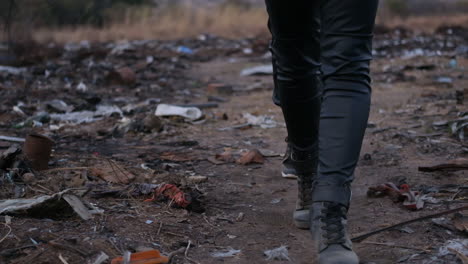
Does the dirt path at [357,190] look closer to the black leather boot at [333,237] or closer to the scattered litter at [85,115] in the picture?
the black leather boot at [333,237]

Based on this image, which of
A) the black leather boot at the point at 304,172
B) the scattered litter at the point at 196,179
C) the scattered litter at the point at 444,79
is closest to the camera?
the black leather boot at the point at 304,172

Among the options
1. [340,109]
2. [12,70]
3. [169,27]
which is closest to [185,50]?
[12,70]

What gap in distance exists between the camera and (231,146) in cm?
387

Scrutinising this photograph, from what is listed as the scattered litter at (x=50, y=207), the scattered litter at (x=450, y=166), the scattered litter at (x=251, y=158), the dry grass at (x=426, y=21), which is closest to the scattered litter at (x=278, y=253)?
the scattered litter at (x=50, y=207)

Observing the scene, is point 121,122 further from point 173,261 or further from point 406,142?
point 173,261

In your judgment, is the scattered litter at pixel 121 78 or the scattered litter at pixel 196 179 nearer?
the scattered litter at pixel 196 179

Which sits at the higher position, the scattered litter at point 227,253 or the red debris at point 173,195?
the scattered litter at point 227,253

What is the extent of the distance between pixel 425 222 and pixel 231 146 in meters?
1.95

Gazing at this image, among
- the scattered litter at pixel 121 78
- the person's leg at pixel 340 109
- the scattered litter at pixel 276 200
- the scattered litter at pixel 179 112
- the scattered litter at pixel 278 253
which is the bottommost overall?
the scattered litter at pixel 121 78

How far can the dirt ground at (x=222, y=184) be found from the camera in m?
1.85

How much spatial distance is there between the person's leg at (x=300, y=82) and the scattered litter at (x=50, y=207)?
806 millimetres

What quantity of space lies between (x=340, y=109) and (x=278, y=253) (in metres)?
0.52

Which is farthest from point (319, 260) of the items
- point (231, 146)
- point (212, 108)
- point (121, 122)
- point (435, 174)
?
point (212, 108)

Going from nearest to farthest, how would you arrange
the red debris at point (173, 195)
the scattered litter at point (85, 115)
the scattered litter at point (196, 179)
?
the red debris at point (173, 195), the scattered litter at point (196, 179), the scattered litter at point (85, 115)
